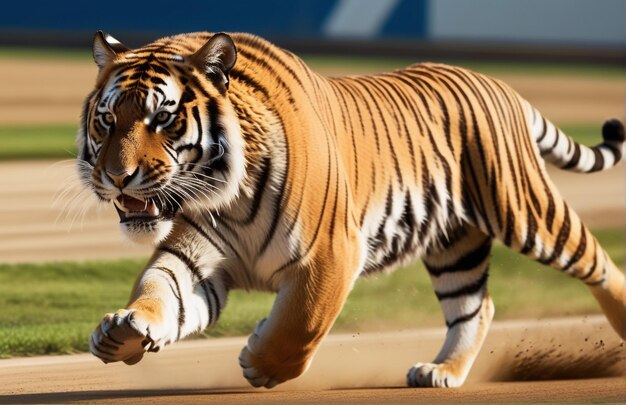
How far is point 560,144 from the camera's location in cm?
535

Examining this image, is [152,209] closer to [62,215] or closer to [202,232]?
[202,232]

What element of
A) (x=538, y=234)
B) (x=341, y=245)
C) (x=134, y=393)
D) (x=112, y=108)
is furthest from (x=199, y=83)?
(x=538, y=234)

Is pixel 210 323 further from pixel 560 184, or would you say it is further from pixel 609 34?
pixel 609 34

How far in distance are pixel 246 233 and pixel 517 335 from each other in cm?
240

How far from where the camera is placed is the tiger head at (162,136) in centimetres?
383

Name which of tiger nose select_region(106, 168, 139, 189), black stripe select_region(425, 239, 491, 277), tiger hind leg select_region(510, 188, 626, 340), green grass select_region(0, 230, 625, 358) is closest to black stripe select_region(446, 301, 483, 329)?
black stripe select_region(425, 239, 491, 277)

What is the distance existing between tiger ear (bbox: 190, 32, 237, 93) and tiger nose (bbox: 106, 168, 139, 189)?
1.40ft

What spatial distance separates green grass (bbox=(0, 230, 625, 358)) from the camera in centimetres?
601

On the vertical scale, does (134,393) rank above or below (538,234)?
below

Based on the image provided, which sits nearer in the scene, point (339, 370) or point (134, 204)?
point (134, 204)

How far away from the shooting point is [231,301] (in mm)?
7219

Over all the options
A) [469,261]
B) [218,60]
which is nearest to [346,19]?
[469,261]

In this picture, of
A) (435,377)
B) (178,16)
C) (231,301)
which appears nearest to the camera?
(435,377)

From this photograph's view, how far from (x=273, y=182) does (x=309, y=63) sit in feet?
40.0
